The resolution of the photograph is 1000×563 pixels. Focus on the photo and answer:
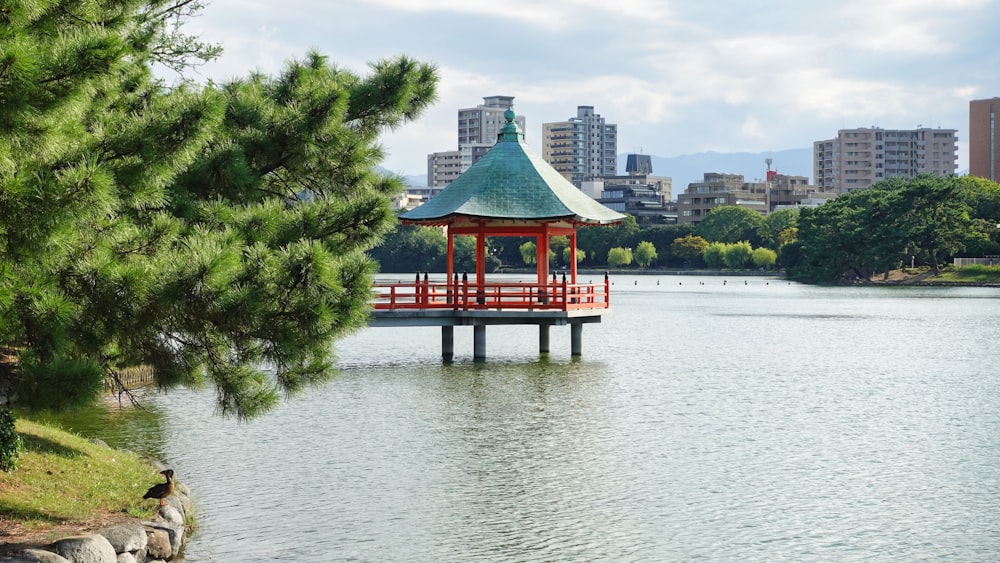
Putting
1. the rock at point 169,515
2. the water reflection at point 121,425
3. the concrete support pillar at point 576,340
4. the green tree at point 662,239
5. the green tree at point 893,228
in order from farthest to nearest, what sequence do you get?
the green tree at point 662,239, the green tree at point 893,228, the concrete support pillar at point 576,340, the water reflection at point 121,425, the rock at point 169,515

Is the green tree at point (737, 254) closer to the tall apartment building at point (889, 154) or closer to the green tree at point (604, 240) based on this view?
the green tree at point (604, 240)

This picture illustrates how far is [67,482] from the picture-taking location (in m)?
11.0

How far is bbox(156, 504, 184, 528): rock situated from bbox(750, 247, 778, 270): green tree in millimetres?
102301

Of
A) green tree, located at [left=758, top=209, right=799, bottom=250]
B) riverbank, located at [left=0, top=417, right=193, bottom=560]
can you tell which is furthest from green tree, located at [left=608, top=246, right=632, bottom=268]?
riverbank, located at [left=0, top=417, right=193, bottom=560]

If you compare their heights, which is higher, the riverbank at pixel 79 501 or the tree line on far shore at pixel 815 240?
the tree line on far shore at pixel 815 240

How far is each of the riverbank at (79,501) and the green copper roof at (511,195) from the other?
15423mm

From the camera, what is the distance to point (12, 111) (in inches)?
289

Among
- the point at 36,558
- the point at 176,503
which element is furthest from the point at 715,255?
the point at 36,558

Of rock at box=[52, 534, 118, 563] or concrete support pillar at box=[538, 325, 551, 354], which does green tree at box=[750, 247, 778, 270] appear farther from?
rock at box=[52, 534, 118, 563]

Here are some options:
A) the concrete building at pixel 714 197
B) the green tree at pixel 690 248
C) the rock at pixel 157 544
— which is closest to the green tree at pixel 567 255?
the green tree at pixel 690 248

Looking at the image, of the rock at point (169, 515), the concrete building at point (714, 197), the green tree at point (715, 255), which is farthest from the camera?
the concrete building at point (714, 197)

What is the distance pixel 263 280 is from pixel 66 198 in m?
1.78

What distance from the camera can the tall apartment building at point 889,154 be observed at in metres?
180

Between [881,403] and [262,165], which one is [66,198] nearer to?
[262,165]
